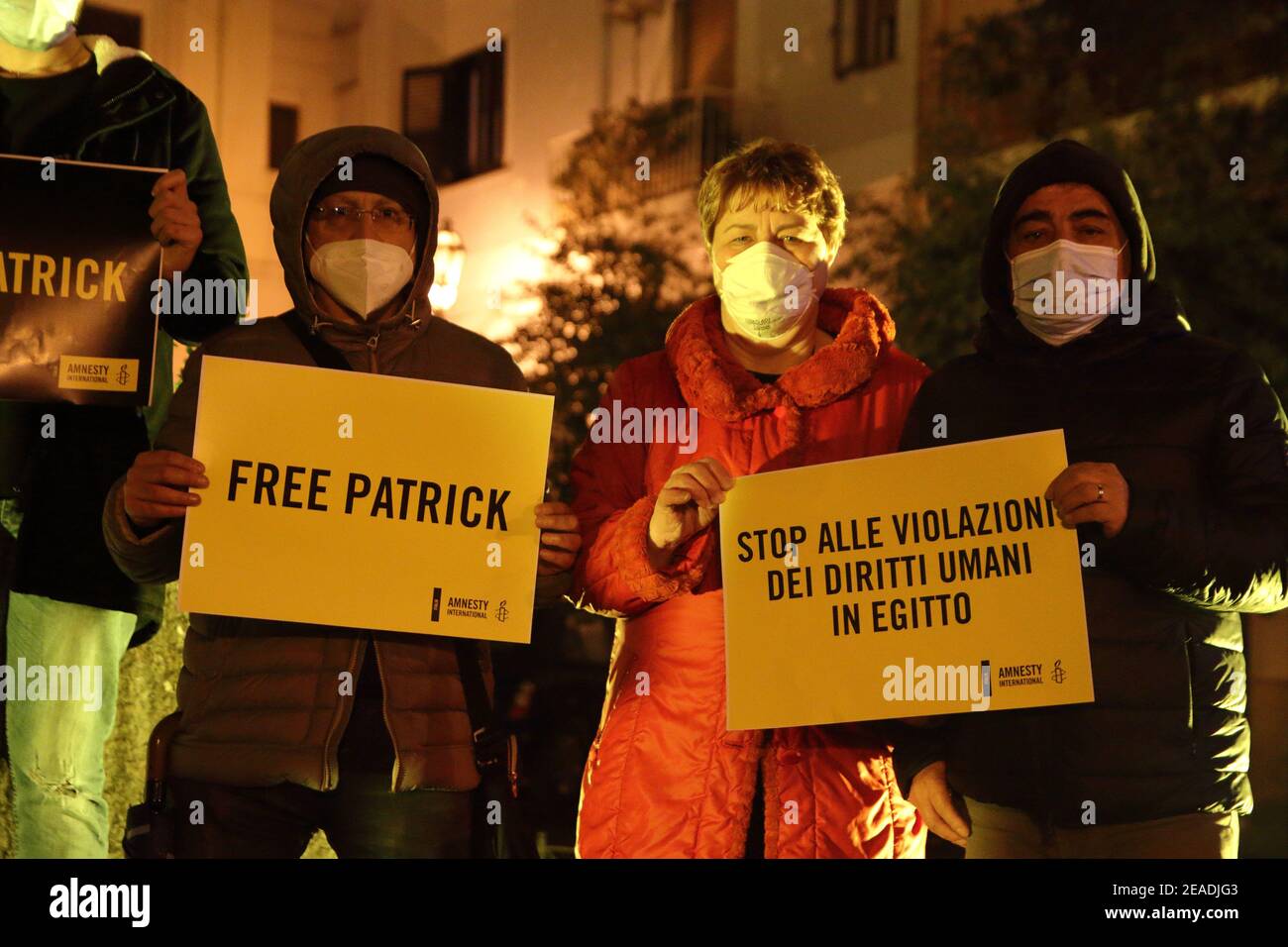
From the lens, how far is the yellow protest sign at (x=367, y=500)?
390cm

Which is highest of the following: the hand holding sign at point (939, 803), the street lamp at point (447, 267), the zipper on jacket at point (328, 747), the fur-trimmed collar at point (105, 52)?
the street lamp at point (447, 267)

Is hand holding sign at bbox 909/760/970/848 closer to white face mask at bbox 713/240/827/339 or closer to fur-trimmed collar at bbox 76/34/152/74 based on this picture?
white face mask at bbox 713/240/827/339

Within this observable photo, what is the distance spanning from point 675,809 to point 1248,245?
27.6 ft

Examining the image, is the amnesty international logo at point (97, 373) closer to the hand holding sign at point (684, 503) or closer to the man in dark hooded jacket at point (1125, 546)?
the hand holding sign at point (684, 503)

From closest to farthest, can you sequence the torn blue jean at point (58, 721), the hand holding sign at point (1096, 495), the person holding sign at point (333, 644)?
the hand holding sign at point (1096, 495) → the person holding sign at point (333, 644) → the torn blue jean at point (58, 721)

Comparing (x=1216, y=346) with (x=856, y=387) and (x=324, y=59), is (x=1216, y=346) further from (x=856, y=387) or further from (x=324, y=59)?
(x=324, y=59)

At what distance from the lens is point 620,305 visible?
14.6m

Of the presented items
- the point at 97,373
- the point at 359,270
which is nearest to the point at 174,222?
the point at 97,373

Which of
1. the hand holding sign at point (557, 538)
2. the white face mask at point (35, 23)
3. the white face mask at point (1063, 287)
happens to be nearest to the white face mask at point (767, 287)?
the white face mask at point (1063, 287)

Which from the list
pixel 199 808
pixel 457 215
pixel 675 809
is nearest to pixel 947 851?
pixel 675 809

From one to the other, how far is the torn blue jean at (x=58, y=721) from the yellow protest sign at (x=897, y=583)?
5.42 feet

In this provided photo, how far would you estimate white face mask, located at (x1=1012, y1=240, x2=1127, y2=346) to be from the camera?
13.0 feet

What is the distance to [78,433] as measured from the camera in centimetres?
442

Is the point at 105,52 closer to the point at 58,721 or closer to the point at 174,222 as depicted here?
the point at 174,222
